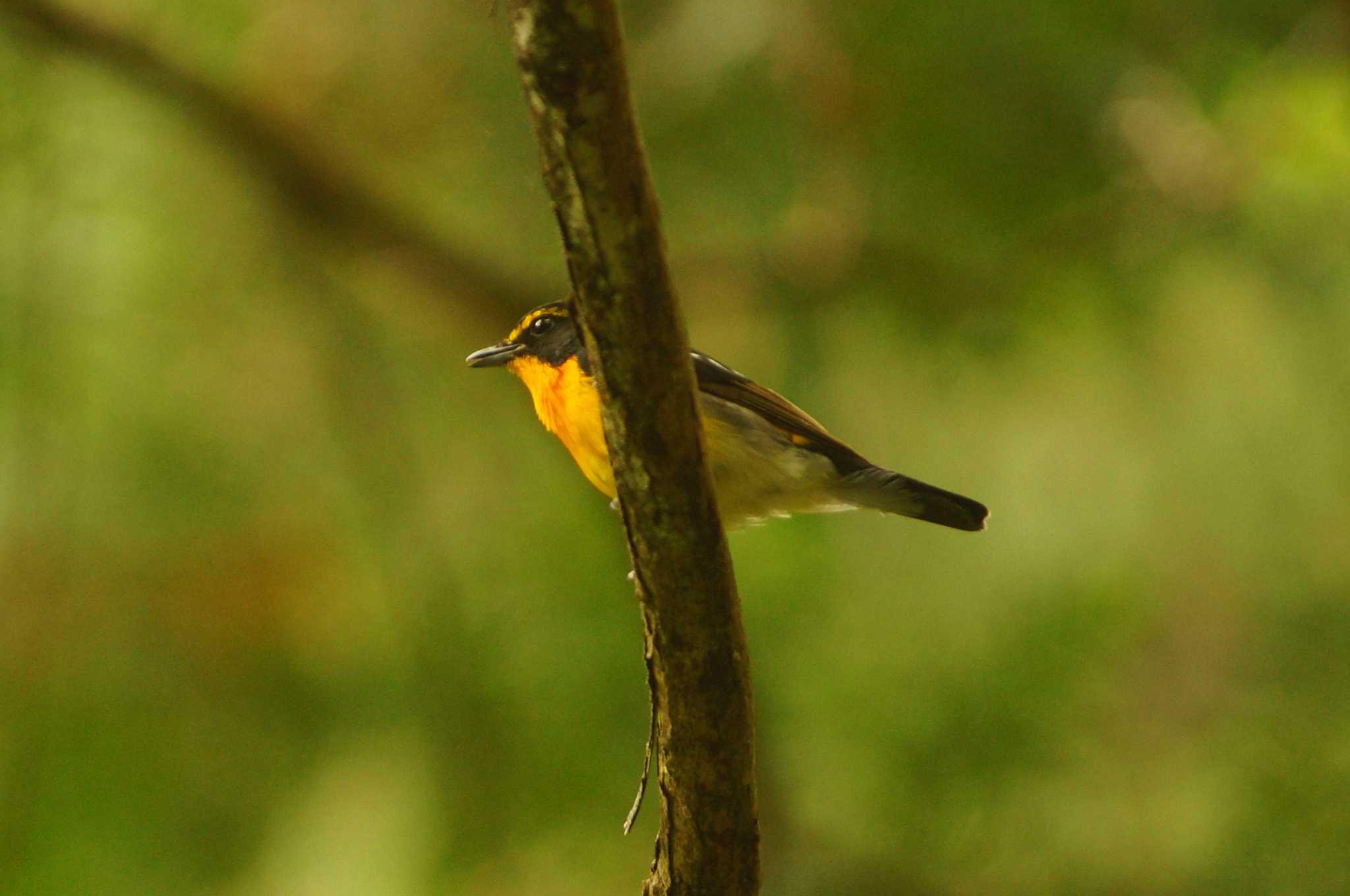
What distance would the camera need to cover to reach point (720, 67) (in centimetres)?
413

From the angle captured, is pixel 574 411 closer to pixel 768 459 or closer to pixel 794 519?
pixel 768 459

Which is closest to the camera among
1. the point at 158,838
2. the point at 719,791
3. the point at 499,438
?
the point at 719,791

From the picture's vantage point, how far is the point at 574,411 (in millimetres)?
3240

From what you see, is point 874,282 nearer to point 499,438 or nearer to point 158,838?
point 499,438

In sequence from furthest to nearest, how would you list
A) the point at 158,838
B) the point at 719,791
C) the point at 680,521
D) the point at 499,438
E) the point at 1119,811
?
1. the point at 499,438
2. the point at 158,838
3. the point at 1119,811
4. the point at 719,791
5. the point at 680,521

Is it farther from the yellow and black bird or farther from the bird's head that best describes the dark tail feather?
the bird's head

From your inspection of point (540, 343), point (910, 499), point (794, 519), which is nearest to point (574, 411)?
point (540, 343)

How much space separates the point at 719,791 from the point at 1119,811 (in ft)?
6.97

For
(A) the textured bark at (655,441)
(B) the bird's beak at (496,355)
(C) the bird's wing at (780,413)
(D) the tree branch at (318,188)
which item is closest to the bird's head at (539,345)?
(B) the bird's beak at (496,355)

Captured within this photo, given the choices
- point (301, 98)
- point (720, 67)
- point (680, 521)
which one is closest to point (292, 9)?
point (301, 98)

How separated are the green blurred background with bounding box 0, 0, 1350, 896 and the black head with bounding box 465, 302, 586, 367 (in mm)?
736

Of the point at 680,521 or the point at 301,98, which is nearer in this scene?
the point at 680,521

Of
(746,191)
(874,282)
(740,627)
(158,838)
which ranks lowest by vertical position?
(158,838)

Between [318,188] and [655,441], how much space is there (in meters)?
3.02
